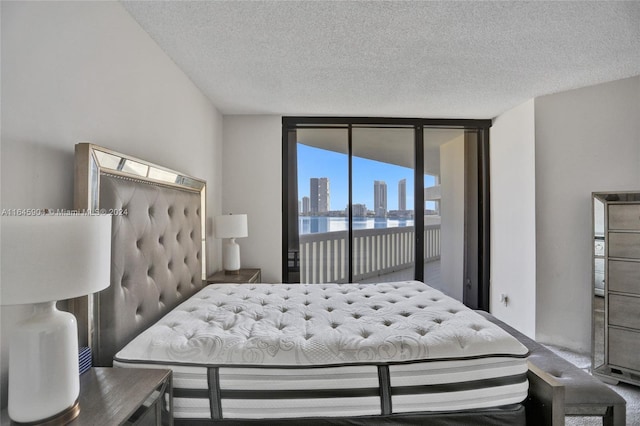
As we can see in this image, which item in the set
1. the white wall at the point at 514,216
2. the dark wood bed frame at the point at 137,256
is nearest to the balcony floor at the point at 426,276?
the white wall at the point at 514,216

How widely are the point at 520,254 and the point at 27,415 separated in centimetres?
360

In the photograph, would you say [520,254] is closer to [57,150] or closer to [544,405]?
[544,405]

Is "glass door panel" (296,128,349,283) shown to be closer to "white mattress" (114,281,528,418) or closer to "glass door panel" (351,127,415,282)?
"glass door panel" (351,127,415,282)

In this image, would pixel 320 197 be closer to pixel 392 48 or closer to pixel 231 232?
pixel 231 232

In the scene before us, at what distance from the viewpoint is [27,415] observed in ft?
2.45

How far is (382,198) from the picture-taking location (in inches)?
140

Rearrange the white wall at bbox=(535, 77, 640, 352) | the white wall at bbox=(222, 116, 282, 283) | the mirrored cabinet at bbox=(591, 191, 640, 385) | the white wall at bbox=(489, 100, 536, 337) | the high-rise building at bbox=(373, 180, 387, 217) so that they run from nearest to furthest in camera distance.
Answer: the mirrored cabinet at bbox=(591, 191, 640, 385) → the white wall at bbox=(535, 77, 640, 352) → the white wall at bbox=(489, 100, 536, 337) → the white wall at bbox=(222, 116, 282, 283) → the high-rise building at bbox=(373, 180, 387, 217)

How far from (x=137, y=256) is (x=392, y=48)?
1937 mm

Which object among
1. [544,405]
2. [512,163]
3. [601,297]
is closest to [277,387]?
[544,405]

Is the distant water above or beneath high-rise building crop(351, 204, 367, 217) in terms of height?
beneath

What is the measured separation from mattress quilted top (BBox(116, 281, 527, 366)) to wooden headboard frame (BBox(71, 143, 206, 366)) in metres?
0.12

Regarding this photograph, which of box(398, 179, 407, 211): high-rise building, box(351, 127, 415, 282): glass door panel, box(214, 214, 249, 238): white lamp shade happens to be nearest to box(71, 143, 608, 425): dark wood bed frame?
box(214, 214, 249, 238): white lamp shade

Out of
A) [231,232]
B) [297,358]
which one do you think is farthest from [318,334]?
[231,232]

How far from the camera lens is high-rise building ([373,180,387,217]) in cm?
353
